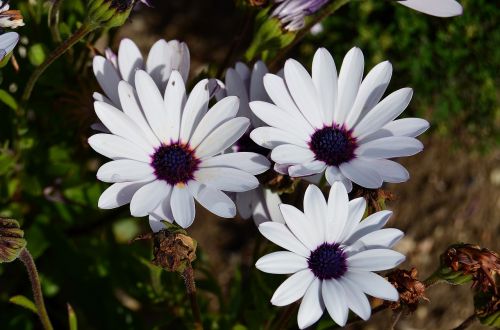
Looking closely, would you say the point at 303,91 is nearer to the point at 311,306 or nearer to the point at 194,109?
the point at 194,109

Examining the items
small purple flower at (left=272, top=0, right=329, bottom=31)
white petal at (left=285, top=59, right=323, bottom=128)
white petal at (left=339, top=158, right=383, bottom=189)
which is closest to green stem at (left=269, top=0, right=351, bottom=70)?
small purple flower at (left=272, top=0, right=329, bottom=31)

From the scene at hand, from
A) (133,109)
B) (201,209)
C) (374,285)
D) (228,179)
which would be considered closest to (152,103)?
(133,109)

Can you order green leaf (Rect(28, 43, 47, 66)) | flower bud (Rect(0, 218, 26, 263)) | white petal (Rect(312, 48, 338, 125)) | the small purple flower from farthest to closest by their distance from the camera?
green leaf (Rect(28, 43, 47, 66)) → the small purple flower → white petal (Rect(312, 48, 338, 125)) → flower bud (Rect(0, 218, 26, 263))

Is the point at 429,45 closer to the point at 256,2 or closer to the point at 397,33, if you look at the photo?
the point at 397,33

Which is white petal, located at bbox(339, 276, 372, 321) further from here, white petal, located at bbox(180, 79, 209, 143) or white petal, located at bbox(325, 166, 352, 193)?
white petal, located at bbox(180, 79, 209, 143)

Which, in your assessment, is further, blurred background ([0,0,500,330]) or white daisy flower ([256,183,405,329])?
blurred background ([0,0,500,330])

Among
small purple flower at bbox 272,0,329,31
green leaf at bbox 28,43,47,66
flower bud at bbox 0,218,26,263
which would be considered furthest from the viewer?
green leaf at bbox 28,43,47,66
